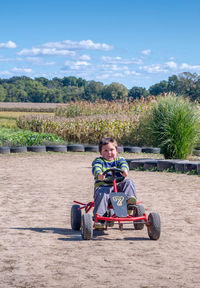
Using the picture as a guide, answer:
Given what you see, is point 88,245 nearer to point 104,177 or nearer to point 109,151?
point 104,177

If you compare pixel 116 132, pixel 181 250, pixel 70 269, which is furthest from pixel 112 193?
pixel 116 132

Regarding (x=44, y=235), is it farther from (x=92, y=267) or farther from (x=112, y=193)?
(x=92, y=267)

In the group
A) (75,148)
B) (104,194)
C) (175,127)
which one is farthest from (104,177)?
(75,148)

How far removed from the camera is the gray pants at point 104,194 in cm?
533

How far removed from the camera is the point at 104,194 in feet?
17.5

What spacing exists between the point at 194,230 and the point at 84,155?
1075cm

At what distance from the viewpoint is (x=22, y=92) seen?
9019 cm

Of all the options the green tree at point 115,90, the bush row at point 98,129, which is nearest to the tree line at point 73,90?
the green tree at point 115,90

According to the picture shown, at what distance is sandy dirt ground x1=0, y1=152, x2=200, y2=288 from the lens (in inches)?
155

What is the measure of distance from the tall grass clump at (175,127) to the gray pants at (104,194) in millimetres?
7380

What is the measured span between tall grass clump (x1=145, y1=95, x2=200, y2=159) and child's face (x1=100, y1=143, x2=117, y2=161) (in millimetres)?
7300

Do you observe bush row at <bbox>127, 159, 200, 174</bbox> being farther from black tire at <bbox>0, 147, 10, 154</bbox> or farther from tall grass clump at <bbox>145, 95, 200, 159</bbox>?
black tire at <bbox>0, 147, 10, 154</bbox>

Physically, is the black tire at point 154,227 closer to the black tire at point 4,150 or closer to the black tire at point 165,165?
the black tire at point 165,165

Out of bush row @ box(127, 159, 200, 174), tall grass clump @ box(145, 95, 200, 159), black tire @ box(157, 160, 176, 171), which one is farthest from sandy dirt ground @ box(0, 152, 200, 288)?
tall grass clump @ box(145, 95, 200, 159)
